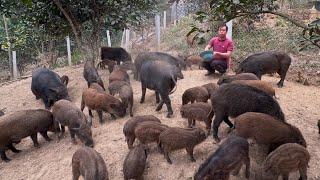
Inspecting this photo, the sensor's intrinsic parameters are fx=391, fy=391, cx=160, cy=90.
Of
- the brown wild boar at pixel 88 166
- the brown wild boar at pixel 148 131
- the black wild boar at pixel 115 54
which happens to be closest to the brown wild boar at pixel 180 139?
the brown wild boar at pixel 148 131

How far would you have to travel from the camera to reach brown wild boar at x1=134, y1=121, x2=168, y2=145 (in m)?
5.91

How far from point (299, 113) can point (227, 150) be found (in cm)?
306

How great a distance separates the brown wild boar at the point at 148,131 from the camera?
5913 mm

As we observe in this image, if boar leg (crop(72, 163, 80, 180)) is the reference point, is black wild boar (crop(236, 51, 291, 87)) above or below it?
above

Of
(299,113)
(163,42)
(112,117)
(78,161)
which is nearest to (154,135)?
(78,161)

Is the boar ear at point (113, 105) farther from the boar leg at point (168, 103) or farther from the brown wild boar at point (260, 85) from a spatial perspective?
the brown wild boar at point (260, 85)

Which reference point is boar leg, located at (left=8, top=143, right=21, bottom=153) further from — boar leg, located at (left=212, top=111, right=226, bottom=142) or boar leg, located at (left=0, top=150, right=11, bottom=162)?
boar leg, located at (left=212, top=111, right=226, bottom=142)

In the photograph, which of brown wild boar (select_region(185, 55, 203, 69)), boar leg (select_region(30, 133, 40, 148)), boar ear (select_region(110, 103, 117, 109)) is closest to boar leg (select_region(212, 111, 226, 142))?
boar ear (select_region(110, 103, 117, 109))

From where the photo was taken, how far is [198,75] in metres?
10.3

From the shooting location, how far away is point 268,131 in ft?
17.6

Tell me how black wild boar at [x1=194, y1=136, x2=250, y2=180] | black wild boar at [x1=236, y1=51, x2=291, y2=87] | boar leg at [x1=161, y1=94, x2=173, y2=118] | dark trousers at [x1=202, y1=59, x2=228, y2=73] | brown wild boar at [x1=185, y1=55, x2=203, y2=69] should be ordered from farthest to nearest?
1. brown wild boar at [x1=185, y1=55, x2=203, y2=69]
2. dark trousers at [x1=202, y1=59, x2=228, y2=73]
3. black wild boar at [x1=236, y1=51, x2=291, y2=87]
4. boar leg at [x1=161, y1=94, x2=173, y2=118]
5. black wild boar at [x1=194, y1=136, x2=250, y2=180]

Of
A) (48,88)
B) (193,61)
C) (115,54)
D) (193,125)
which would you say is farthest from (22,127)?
(193,61)

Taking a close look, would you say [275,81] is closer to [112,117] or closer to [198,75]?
[198,75]

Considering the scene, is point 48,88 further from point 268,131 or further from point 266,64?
point 268,131
